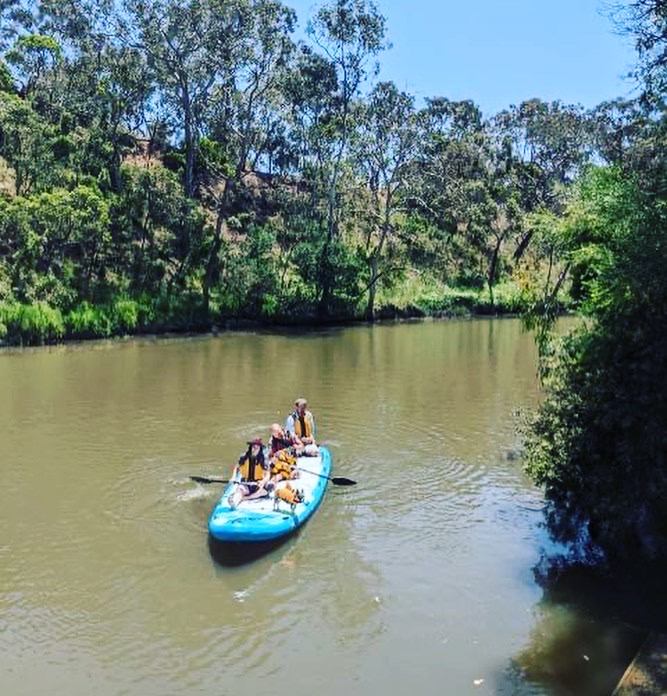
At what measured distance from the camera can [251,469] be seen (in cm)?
1307

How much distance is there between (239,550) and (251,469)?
1679 millimetres

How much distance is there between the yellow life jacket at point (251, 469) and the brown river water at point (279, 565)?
969 millimetres

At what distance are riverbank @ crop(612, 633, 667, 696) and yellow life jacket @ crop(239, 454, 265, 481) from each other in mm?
6537

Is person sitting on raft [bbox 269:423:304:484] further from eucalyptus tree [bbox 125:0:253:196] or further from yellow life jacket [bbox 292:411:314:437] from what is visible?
eucalyptus tree [bbox 125:0:253:196]

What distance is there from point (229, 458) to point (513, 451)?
6.17 metres

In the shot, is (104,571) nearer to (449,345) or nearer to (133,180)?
(449,345)

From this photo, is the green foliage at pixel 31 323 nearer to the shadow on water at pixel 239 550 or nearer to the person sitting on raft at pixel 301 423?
the person sitting on raft at pixel 301 423

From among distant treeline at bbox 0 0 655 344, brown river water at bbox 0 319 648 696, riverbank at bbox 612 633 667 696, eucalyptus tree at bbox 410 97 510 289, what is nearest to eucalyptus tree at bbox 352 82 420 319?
distant treeline at bbox 0 0 655 344

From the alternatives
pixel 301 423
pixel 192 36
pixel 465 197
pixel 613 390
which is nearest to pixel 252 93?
pixel 192 36

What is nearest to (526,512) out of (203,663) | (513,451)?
(513,451)

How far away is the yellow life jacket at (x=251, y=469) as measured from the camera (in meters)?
13.1

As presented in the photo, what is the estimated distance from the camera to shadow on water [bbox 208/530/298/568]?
11469 millimetres

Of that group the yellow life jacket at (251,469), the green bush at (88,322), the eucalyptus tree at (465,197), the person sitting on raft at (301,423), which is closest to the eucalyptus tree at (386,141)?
the eucalyptus tree at (465,197)

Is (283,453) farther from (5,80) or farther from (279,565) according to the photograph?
(5,80)
